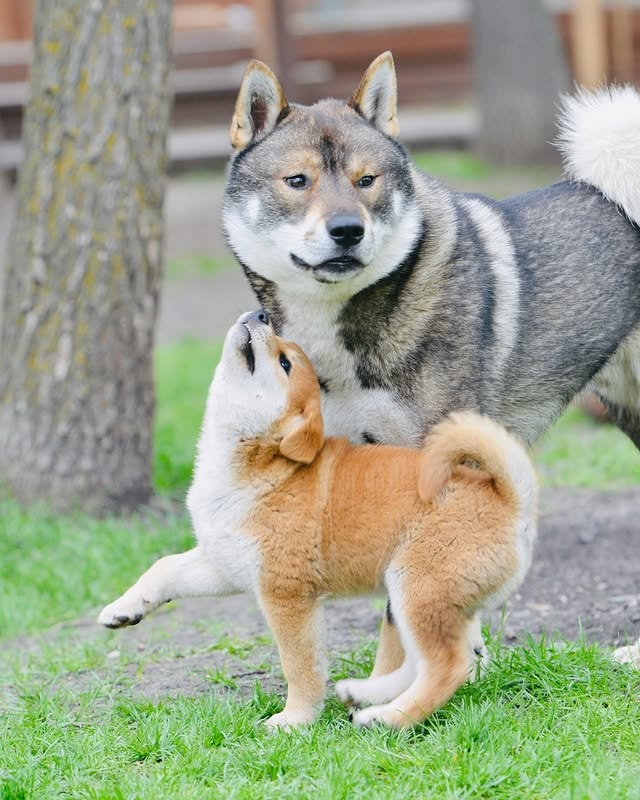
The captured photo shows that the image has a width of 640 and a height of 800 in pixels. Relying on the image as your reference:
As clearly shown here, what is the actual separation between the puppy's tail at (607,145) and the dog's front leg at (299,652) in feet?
7.27

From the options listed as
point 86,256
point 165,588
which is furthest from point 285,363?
point 86,256

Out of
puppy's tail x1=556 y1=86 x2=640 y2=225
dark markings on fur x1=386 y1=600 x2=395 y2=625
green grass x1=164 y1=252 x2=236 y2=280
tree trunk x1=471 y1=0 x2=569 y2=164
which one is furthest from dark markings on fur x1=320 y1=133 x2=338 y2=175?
tree trunk x1=471 y1=0 x2=569 y2=164

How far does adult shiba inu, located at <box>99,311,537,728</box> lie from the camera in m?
3.71

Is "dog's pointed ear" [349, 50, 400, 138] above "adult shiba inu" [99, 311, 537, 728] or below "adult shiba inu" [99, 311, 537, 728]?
above

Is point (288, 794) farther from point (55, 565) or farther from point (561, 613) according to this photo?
point (55, 565)

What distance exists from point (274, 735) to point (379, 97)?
2.41m

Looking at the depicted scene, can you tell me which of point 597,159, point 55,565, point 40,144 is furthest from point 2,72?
point 597,159

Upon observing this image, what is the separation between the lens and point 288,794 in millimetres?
3367

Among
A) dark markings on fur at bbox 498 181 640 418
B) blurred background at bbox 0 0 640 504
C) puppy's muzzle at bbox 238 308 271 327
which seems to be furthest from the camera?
blurred background at bbox 0 0 640 504

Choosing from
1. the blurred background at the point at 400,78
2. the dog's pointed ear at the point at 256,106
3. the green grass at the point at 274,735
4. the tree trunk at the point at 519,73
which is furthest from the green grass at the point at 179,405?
the tree trunk at the point at 519,73

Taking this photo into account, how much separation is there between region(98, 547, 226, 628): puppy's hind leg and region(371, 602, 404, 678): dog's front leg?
571mm

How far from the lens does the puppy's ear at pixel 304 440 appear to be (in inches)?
155

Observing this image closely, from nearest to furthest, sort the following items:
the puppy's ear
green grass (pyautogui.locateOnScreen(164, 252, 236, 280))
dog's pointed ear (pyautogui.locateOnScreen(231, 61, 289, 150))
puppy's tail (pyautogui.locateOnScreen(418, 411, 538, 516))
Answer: puppy's tail (pyautogui.locateOnScreen(418, 411, 538, 516))
the puppy's ear
dog's pointed ear (pyautogui.locateOnScreen(231, 61, 289, 150))
green grass (pyautogui.locateOnScreen(164, 252, 236, 280))

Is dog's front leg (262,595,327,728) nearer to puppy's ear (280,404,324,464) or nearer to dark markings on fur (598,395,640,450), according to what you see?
puppy's ear (280,404,324,464)
